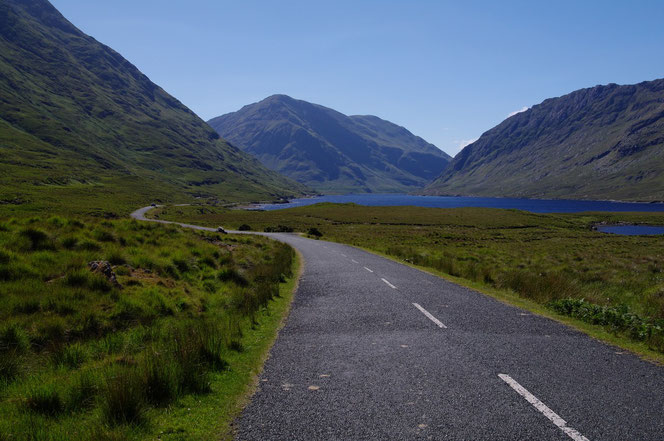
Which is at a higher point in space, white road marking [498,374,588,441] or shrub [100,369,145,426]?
white road marking [498,374,588,441]

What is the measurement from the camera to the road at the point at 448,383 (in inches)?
A: 171

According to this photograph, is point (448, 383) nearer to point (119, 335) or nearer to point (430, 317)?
point (430, 317)

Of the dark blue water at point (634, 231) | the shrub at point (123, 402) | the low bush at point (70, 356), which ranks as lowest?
the low bush at point (70, 356)

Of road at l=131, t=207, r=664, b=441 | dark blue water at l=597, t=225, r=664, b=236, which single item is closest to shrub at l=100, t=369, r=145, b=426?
road at l=131, t=207, r=664, b=441

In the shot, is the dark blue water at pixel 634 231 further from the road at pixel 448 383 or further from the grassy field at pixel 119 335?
the grassy field at pixel 119 335

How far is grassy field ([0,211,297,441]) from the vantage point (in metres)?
4.43

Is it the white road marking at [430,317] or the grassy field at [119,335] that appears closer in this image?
the grassy field at [119,335]

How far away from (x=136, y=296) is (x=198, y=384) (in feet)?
18.5

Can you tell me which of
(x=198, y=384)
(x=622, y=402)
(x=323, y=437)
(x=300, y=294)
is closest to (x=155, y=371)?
(x=198, y=384)

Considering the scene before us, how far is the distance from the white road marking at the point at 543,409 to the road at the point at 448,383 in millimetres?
14

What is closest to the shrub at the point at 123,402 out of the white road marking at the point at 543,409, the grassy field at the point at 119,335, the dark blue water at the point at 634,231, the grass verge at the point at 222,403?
the grassy field at the point at 119,335

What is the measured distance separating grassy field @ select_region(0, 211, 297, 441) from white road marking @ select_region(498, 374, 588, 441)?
411cm

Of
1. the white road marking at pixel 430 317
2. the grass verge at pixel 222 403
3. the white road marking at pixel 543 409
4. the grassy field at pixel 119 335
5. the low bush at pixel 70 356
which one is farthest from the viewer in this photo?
the white road marking at pixel 430 317

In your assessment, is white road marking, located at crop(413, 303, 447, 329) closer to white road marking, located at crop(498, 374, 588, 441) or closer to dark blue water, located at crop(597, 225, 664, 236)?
white road marking, located at crop(498, 374, 588, 441)
